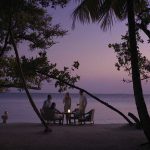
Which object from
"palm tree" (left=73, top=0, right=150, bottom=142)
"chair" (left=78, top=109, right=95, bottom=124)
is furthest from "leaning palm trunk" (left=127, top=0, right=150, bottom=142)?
"chair" (left=78, top=109, right=95, bottom=124)

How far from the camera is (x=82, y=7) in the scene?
16.7 metres

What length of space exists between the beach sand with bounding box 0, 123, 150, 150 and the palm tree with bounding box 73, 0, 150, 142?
1150mm

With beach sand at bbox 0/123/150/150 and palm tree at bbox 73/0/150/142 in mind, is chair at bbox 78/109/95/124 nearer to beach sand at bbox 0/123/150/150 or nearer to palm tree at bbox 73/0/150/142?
beach sand at bbox 0/123/150/150

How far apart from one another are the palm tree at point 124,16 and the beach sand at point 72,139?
3.77 ft

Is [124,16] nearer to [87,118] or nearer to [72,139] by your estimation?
[72,139]

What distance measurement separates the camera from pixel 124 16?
1688 centimetres

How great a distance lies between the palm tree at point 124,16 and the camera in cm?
1475

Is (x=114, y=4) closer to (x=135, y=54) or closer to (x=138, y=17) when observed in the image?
(x=138, y=17)

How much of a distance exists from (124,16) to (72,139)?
4.29 meters

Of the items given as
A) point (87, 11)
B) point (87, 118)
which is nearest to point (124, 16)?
point (87, 11)

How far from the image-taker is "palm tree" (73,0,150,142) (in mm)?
14750

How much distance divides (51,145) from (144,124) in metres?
2.89

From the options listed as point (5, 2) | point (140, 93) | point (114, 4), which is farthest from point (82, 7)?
point (140, 93)

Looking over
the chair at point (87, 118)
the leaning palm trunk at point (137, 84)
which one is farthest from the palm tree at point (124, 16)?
the chair at point (87, 118)
